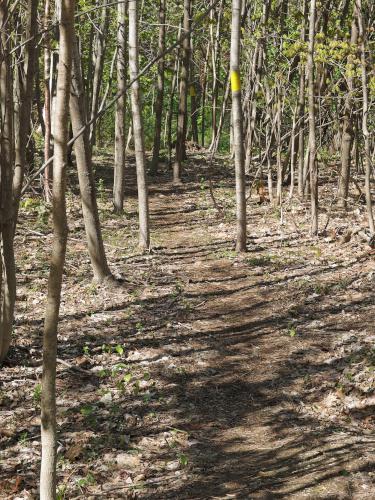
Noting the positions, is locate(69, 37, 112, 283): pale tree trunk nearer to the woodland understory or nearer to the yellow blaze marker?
the woodland understory

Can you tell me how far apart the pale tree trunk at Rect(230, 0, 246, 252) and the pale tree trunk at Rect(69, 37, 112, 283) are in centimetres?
278

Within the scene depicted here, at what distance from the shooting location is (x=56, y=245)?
12.2ft

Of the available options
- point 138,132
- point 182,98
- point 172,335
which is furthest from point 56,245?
point 182,98

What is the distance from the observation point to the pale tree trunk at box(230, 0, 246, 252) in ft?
34.8

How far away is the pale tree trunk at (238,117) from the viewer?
34.8ft

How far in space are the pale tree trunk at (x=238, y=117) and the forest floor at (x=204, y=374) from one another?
547 millimetres

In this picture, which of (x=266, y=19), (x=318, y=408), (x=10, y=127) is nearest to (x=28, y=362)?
(x=10, y=127)

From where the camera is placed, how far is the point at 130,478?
17.0 ft

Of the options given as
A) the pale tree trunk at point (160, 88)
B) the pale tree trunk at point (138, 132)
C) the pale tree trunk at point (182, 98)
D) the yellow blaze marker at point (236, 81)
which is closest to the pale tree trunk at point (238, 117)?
the yellow blaze marker at point (236, 81)

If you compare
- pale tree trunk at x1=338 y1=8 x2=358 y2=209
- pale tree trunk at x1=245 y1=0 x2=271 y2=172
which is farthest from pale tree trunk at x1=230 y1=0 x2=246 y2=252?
pale tree trunk at x1=245 y1=0 x2=271 y2=172

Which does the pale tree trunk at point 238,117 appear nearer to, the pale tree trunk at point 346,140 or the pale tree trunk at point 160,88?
the pale tree trunk at point 346,140

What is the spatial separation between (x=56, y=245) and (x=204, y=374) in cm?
378

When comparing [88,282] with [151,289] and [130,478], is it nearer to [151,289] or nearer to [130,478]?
[151,289]

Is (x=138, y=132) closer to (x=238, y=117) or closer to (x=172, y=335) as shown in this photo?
(x=238, y=117)
